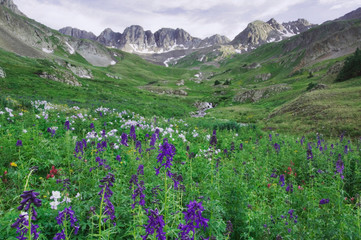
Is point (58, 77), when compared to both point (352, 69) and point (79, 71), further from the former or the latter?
point (352, 69)

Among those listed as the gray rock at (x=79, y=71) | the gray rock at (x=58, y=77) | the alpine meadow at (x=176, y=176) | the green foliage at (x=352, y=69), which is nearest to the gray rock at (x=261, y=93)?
the green foliage at (x=352, y=69)

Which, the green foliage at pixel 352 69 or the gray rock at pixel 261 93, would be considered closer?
the green foliage at pixel 352 69

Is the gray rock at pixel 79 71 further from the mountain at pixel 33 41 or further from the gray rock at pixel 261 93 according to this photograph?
the gray rock at pixel 261 93

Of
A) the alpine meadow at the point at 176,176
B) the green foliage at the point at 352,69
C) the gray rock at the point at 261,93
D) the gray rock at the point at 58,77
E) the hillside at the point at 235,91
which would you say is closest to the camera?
the alpine meadow at the point at 176,176

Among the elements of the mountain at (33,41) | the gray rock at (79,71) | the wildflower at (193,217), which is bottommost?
the wildflower at (193,217)

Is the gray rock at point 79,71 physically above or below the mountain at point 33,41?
below

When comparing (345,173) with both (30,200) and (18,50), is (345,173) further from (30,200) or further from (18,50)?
(18,50)

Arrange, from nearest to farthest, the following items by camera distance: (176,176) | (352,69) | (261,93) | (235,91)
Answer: (176,176)
(352,69)
(261,93)
(235,91)

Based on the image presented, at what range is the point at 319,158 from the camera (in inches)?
330

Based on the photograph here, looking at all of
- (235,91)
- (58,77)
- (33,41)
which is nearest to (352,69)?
(235,91)

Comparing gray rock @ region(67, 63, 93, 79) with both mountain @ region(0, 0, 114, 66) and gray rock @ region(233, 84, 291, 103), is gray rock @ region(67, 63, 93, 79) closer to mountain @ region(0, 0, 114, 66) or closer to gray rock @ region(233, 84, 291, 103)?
mountain @ region(0, 0, 114, 66)

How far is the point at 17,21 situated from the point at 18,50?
5617cm

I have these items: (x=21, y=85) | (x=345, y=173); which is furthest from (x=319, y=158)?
(x=21, y=85)

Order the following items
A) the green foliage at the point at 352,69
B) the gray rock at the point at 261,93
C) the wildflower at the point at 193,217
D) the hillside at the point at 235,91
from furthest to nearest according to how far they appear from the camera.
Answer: the gray rock at the point at 261,93
the green foliage at the point at 352,69
the hillside at the point at 235,91
the wildflower at the point at 193,217
